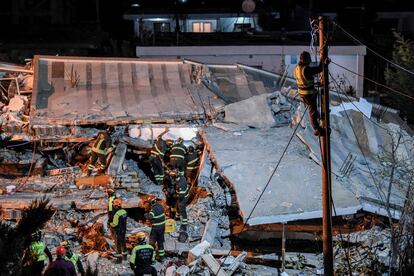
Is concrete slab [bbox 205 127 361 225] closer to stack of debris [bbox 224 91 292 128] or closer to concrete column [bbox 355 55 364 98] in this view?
stack of debris [bbox 224 91 292 128]

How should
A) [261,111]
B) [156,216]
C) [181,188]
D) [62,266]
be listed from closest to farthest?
[62,266], [156,216], [181,188], [261,111]

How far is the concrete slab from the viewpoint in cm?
1244

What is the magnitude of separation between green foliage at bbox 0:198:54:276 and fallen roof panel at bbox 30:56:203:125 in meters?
11.3

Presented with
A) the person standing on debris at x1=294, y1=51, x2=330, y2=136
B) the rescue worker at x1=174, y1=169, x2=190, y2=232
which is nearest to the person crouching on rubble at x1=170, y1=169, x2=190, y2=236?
the rescue worker at x1=174, y1=169, x2=190, y2=232

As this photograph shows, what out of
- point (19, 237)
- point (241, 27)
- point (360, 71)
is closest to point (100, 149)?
point (19, 237)

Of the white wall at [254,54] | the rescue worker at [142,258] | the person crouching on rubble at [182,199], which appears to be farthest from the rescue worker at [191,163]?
the white wall at [254,54]

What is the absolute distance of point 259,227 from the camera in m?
13.1

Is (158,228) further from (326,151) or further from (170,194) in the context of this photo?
(326,151)

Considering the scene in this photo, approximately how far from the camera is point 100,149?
15.6 metres

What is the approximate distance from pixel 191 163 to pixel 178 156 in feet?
1.41

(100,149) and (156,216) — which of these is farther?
(100,149)

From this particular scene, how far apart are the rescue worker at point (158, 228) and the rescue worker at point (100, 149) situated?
10.6 ft

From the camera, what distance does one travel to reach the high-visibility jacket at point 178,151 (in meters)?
15.1

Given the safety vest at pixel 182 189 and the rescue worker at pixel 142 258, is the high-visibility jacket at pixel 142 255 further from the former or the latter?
the safety vest at pixel 182 189
